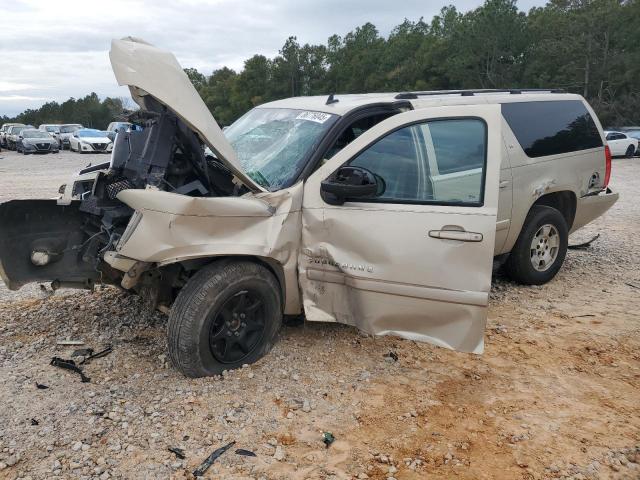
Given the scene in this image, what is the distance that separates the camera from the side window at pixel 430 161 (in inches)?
136

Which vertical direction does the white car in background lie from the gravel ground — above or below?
above

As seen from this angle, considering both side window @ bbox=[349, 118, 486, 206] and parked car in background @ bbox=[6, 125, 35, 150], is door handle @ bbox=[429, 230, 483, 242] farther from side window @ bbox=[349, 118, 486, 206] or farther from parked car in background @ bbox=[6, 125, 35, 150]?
parked car in background @ bbox=[6, 125, 35, 150]

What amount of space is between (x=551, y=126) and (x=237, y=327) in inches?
151

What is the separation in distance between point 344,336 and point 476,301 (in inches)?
50.6

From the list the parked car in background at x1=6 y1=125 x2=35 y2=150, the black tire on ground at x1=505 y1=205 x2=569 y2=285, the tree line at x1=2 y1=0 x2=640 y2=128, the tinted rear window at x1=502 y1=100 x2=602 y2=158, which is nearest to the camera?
the tinted rear window at x1=502 y1=100 x2=602 y2=158

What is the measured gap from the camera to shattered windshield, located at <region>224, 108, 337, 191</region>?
149 inches

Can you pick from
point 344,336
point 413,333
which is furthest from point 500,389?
point 344,336

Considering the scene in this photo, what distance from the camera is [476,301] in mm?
3281

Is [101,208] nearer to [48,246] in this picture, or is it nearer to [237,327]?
[48,246]

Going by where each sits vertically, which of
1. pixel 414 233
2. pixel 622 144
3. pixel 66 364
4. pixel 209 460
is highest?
pixel 414 233

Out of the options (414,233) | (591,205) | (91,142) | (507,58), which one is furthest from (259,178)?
(507,58)

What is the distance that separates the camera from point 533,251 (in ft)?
18.0

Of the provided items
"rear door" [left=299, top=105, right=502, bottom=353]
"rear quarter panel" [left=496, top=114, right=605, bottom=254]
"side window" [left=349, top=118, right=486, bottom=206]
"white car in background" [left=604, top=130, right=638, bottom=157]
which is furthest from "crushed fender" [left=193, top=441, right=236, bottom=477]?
"white car in background" [left=604, top=130, right=638, bottom=157]

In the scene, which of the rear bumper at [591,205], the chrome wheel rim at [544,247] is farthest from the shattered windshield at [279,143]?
the rear bumper at [591,205]
